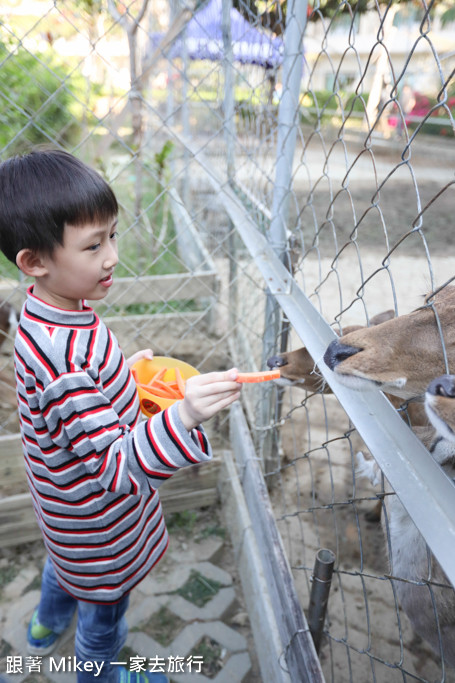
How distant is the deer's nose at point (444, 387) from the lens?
877 millimetres

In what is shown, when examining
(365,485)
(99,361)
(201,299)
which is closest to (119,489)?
(99,361)

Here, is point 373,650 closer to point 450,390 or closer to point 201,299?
point 450,390

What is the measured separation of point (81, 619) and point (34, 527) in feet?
3.12

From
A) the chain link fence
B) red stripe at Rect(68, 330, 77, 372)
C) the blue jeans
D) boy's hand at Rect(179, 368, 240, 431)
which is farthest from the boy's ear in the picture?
the blue jeans

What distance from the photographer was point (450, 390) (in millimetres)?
876

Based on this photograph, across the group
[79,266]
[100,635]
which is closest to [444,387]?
[79,266]

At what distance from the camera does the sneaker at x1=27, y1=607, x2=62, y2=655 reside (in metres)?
2.06

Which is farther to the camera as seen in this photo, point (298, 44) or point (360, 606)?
point (360, 606)

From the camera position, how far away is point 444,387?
0.88 metres

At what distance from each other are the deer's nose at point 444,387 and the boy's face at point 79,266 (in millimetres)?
814

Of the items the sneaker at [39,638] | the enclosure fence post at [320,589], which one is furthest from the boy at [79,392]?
the sneaker at [39,638]

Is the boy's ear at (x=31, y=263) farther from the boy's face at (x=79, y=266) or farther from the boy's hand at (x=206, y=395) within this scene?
the boy's hand at (x=206, y=395)

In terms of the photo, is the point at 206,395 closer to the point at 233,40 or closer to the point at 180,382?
the point at 180,382

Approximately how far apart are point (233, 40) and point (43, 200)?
294 cm
